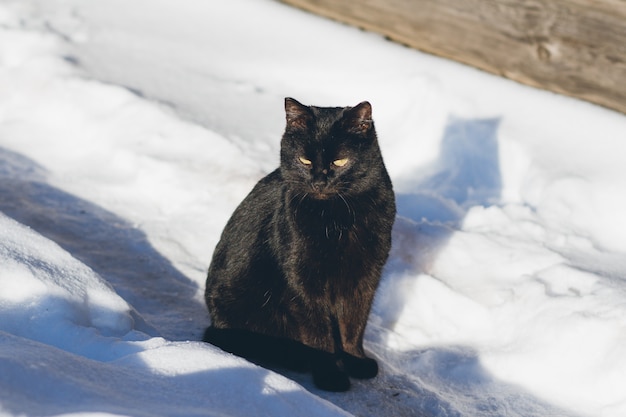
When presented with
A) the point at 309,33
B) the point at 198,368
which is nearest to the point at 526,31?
the point at 309,33

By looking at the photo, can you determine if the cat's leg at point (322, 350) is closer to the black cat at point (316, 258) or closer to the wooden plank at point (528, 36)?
the black cat at point (316, 258)

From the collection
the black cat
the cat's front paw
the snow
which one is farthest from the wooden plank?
the cat's front paw

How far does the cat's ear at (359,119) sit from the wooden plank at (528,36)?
2.28m

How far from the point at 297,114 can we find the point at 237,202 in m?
1.26

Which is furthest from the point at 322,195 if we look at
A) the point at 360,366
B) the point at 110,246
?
the point at 110,246

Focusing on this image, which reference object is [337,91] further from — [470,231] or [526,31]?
[470,231]

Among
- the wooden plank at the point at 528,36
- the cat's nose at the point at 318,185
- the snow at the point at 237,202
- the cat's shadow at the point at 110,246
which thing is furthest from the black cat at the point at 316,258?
the wooden plank at the point at 528,36

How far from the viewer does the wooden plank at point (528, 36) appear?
486cm

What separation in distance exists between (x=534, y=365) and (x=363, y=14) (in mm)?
3405

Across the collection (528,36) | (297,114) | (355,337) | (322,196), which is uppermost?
(528,36)

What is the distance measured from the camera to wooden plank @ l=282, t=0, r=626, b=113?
4859 mm

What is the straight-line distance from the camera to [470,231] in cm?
421

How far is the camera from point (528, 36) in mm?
5180

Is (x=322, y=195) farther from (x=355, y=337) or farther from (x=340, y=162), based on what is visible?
(x=355, y=337)
